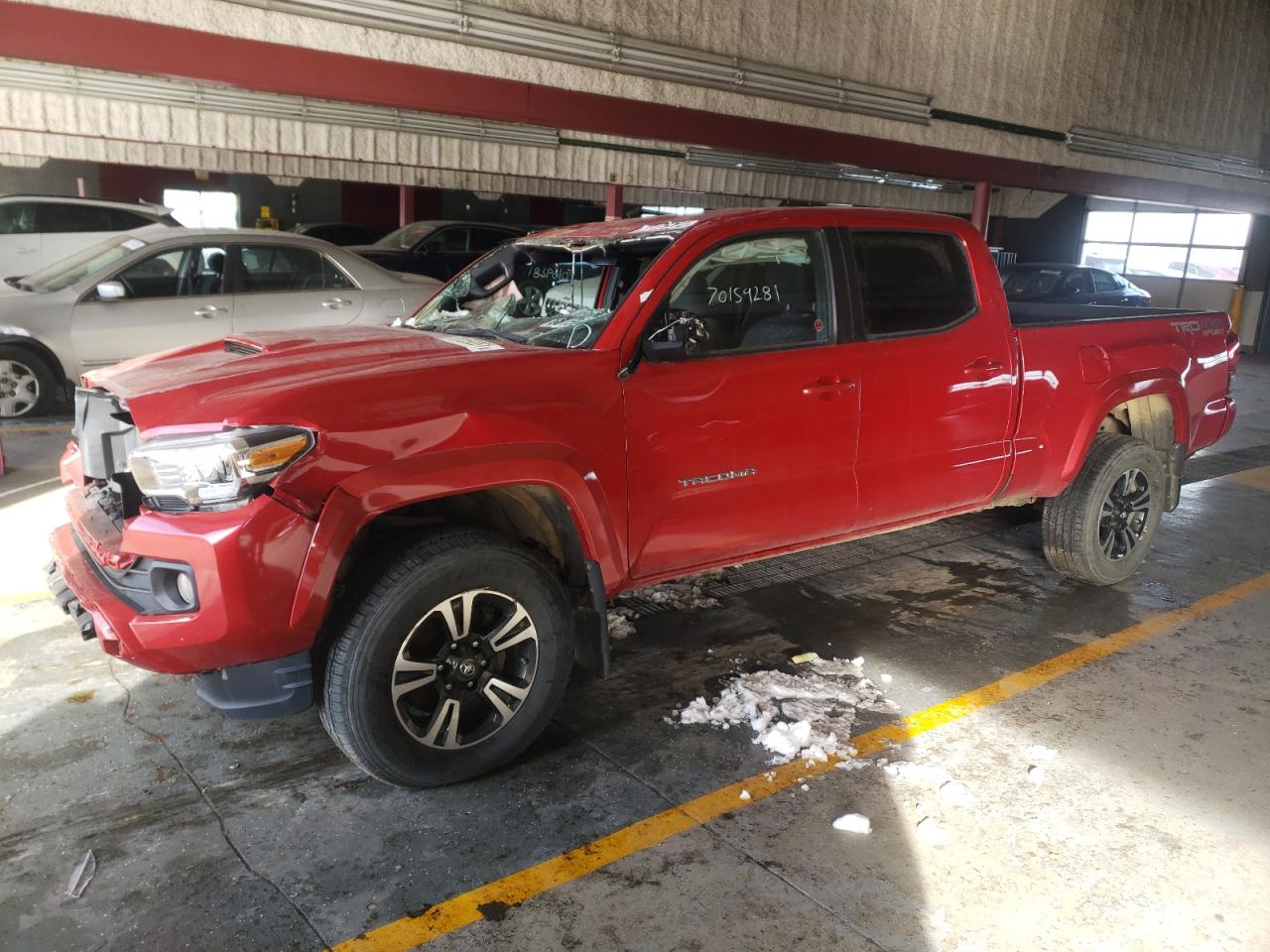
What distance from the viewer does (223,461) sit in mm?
2557

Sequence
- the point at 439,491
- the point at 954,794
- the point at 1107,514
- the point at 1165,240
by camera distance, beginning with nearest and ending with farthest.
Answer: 1. the point at 439,491
2. the point at 954,794
3. the point at 1107,514
4. the point at 1165,240

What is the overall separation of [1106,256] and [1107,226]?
2.43 ft

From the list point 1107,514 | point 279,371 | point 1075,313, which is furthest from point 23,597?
point 1075,313

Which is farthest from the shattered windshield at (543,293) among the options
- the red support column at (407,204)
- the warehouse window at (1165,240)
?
the warehouse window at (1165,240)

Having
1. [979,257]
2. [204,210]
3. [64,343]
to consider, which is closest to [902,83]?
[979,257]

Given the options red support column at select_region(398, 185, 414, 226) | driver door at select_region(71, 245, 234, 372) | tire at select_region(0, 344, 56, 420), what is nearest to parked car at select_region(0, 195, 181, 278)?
tire at select_region(0, 344, 56, 420)

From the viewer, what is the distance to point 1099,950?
238cm

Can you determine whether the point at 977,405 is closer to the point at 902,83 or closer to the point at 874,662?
the point at 874,662

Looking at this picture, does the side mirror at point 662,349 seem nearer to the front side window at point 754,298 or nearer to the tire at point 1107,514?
the front side window at point 754,298

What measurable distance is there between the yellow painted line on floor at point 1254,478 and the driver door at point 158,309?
325 inches

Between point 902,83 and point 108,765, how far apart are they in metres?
11.1

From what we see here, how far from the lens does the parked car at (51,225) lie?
12.0m

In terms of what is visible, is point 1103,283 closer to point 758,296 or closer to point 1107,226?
point 1107,226

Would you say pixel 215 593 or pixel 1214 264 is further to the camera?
pixel 1214 264
